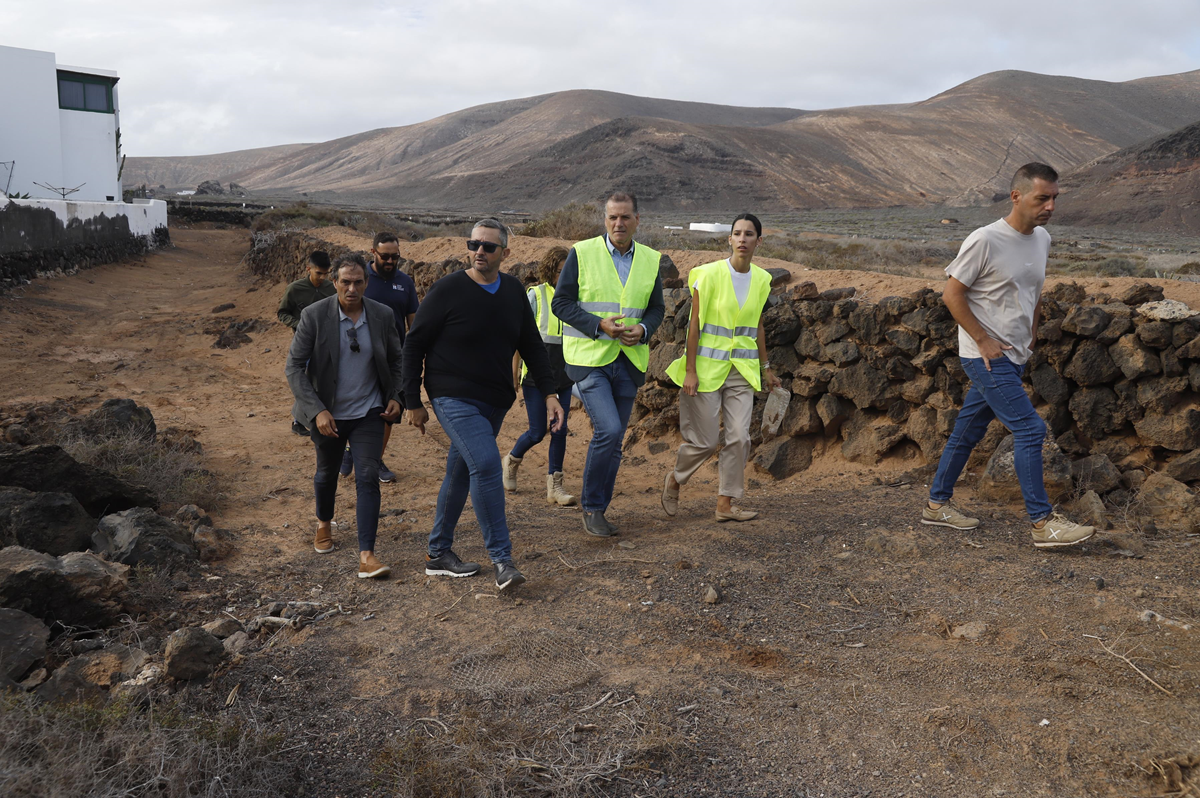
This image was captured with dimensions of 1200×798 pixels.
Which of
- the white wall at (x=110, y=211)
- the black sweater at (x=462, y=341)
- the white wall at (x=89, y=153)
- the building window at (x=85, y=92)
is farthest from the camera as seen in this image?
the building window at (x=85, y=92)

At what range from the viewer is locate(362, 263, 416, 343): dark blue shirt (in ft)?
21.5

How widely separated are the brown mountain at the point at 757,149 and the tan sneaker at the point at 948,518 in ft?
193

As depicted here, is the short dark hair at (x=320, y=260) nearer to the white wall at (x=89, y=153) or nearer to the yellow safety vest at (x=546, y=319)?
the yellow safety vest at (x=546, y=319)

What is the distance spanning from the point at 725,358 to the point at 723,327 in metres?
0.20

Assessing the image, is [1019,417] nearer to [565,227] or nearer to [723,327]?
[723,327]

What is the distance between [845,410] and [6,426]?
7.17 m

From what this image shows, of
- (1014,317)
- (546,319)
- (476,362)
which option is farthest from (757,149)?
(476,362)

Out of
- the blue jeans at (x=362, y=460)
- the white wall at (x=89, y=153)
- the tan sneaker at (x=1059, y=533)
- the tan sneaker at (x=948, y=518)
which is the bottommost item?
the tan sneaker at (x=948, y=518)

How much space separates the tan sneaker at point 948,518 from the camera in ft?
17.0

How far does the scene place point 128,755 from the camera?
2643 millimetres

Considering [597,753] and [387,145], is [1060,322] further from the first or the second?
[387,145]

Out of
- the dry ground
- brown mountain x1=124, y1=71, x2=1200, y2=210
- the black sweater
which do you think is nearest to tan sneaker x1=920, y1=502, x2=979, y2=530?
the dry ground

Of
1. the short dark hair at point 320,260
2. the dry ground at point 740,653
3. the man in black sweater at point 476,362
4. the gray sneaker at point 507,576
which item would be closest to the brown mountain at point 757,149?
the short dark hair at point 320,260

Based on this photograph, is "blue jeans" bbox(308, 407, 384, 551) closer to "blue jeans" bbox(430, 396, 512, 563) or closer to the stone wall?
"blue jeans" bbox(430, 396, 512, 563)
